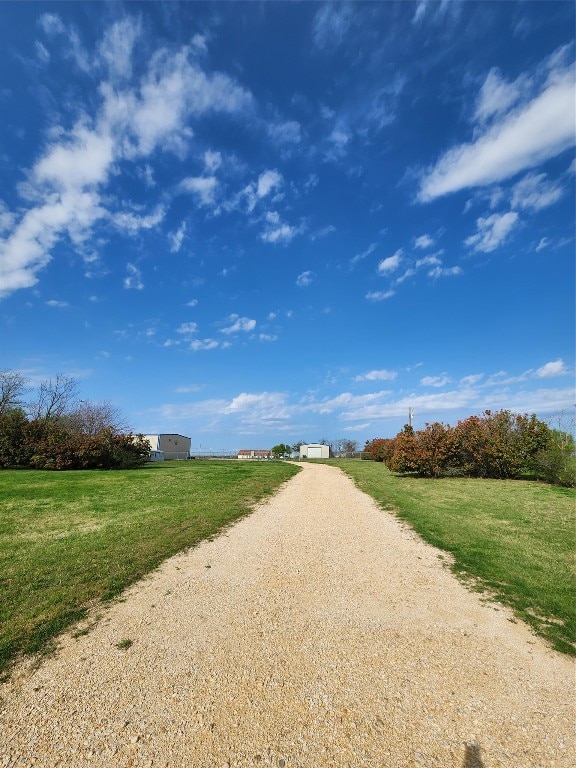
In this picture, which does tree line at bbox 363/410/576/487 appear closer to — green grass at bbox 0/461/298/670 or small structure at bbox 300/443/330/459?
green grass at bbox 0/461/298/670

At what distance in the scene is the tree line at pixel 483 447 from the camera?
2158cm

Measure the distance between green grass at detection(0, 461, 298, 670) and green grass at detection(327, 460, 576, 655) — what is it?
16.7 feet

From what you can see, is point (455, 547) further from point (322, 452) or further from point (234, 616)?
point (322, 452)

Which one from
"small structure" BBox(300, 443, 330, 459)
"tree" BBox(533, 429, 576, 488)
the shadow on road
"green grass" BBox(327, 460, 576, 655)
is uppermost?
"small structure" BBox(300, 443, 330, 459)

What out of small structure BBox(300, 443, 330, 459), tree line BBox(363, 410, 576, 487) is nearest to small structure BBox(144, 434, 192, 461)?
small structure BBox(300, 443, 330, 459)

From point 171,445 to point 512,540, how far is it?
71655 mm

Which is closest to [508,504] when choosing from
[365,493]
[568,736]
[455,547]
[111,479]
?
[365,493]

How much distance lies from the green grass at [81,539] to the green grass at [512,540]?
508 centimetres

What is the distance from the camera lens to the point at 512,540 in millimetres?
8508

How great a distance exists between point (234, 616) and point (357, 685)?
1.82 meters

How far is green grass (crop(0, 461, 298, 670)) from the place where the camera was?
4734mm

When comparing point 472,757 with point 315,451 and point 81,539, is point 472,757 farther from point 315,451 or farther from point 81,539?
point 315,451

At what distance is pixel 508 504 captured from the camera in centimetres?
1323

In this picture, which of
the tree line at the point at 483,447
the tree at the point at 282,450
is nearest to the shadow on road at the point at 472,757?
the tree line at the point at 483,447
